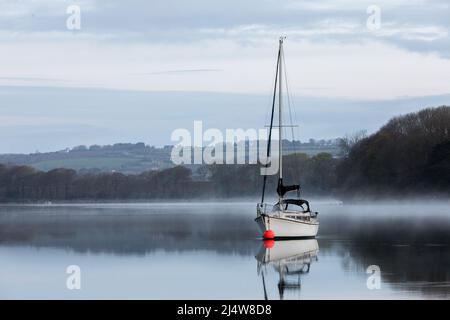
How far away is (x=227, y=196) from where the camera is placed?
192 meters

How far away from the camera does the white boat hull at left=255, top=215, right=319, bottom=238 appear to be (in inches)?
2055

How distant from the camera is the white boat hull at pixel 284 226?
52.2m

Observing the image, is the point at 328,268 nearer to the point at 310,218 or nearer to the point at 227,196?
the point at 310,218

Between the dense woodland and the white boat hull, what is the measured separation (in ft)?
249

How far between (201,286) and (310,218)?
22.1 m

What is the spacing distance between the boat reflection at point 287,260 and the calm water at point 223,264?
4 cm

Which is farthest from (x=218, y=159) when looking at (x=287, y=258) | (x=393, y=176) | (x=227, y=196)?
(x=287, y=258)

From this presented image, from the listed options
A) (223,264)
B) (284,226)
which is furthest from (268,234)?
(223,264)

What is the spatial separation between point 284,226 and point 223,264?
12.7m

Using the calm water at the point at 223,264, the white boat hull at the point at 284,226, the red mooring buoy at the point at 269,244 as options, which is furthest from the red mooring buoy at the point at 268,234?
the calm water at the point at 223,264

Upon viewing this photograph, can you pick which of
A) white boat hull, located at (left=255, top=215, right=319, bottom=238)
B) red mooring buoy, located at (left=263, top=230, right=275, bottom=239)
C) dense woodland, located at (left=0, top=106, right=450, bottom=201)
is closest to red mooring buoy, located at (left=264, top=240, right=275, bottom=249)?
red mooring buoy, located at (left=263, top=230, right=275, bottom=239)

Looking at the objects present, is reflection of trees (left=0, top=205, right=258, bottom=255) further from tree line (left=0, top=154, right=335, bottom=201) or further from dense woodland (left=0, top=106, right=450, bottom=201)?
tree line (left=0, top=154, right=335, bottom=201)

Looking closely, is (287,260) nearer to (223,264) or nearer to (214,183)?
(223,264)
